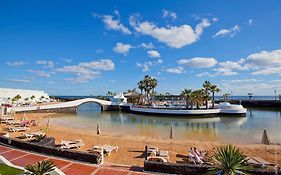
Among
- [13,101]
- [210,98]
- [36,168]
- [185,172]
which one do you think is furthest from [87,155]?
[13,101]

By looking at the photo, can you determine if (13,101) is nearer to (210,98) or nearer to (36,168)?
(210,98)

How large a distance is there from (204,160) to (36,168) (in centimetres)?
1005

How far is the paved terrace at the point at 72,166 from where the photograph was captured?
1036 centimetres

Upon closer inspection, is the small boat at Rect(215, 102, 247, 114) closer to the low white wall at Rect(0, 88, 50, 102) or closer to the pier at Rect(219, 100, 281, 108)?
the pier at Rect(219, 100, 281, 108)

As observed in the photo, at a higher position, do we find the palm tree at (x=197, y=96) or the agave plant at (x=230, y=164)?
the palm tree at (x=197, y=96)

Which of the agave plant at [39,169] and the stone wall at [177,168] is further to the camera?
the stone wall at [177,168]

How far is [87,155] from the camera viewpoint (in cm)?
1185

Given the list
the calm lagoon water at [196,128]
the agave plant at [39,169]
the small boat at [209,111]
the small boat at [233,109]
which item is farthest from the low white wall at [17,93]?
the agave plant at [39,169]

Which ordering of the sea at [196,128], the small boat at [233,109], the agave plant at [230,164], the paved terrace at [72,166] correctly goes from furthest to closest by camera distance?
the small boat at [233,109] → the sea at [196,128] → the paved terrace at [72,166] → the agave plant at [230,164]

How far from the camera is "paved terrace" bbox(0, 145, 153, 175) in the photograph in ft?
34.0

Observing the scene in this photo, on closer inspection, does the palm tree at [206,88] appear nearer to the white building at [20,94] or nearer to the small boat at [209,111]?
the small boat at [209,111]

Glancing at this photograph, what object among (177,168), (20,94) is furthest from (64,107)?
(177,168)

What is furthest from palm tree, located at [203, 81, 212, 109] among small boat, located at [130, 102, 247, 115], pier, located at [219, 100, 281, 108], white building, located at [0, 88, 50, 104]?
white building, located at [0, 88, 50, 104]

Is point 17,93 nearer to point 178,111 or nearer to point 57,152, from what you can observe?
point 178,111
